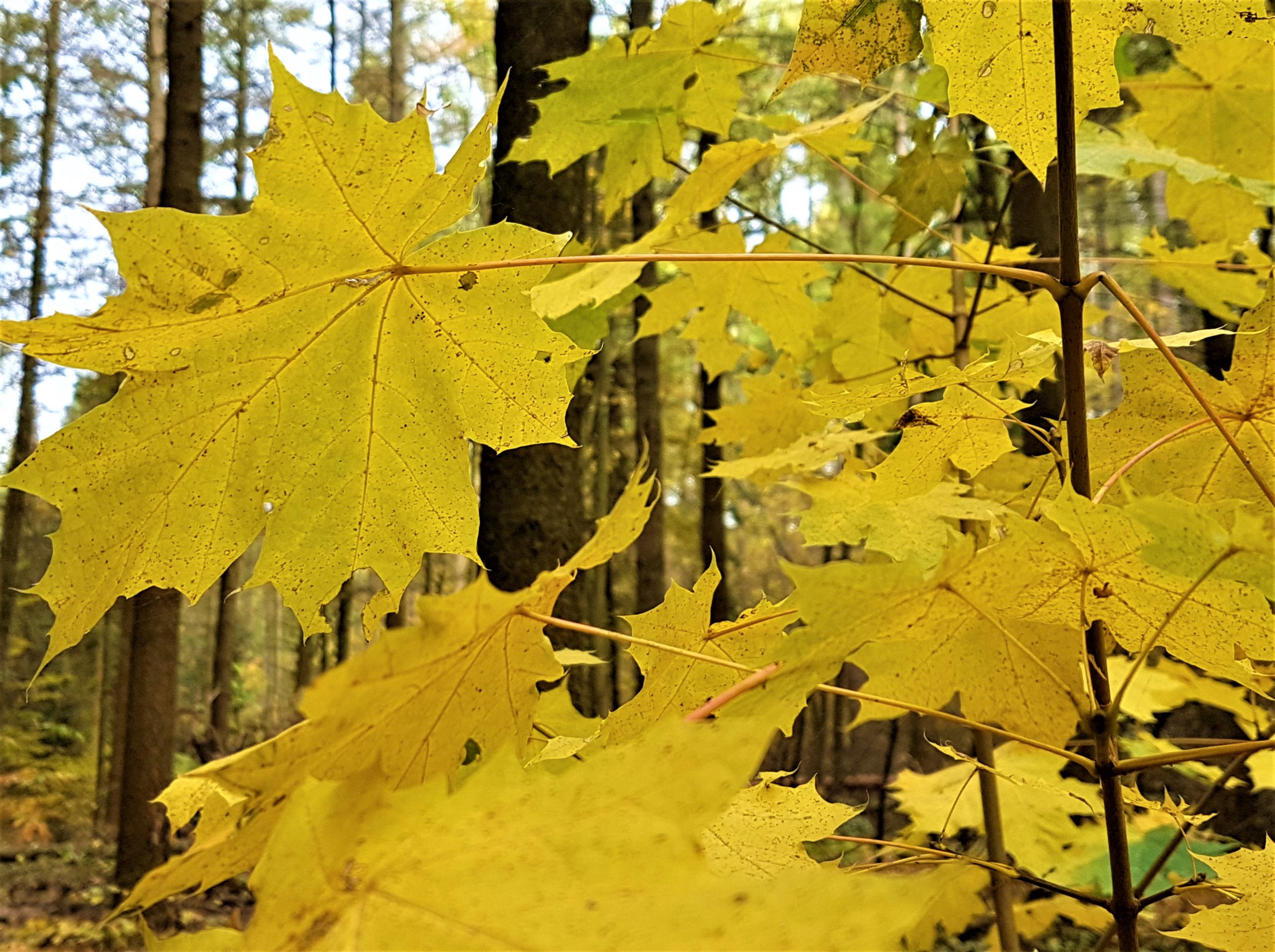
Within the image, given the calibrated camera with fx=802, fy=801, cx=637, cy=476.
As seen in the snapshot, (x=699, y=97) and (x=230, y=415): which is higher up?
(x=699, y=97)

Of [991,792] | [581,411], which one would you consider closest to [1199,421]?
[991,792]

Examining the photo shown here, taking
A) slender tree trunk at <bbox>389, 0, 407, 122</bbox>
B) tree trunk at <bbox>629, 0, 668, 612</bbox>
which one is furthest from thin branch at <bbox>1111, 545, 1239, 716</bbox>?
slender tree trunk at <bbox>389, 0, 407, 122</bbox>

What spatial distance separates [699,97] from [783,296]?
0.35 meters

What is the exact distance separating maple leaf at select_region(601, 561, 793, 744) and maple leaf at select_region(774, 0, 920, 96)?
45 cm

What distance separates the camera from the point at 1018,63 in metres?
0.64

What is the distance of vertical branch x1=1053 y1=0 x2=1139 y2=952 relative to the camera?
0.60 metres

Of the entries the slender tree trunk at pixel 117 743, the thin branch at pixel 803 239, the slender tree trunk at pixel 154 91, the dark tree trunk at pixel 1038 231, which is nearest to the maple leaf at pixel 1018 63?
the thin branch at pixel 803 239

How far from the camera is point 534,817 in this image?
1.21 feet

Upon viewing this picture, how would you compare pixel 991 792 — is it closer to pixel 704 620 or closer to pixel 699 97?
pixel 704 620

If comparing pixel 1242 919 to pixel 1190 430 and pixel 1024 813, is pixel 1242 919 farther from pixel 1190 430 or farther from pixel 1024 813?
pixel 1024 813

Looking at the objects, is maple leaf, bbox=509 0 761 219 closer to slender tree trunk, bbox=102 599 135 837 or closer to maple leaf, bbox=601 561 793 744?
maple leaf, bbox=601 561 793 744

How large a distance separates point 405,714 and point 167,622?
5648 millimetres

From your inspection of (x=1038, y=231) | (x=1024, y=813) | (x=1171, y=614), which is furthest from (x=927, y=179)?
(x=1024, y=813)

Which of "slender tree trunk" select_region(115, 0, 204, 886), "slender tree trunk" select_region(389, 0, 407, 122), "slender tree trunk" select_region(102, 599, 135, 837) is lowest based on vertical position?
"slender tree trunk" select_region(102, 599, 135, 837)
